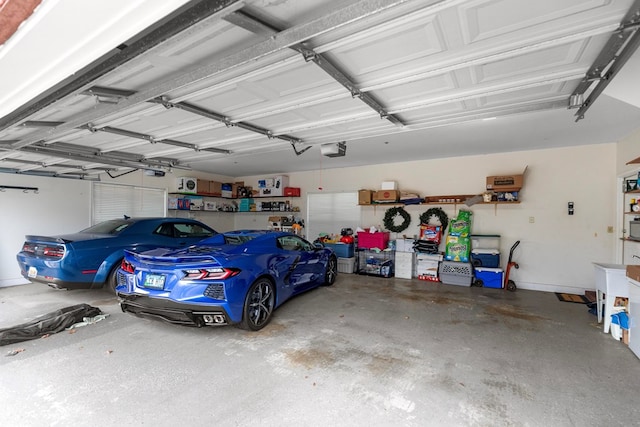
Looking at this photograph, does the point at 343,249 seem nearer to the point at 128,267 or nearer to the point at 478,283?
the point at 478,283

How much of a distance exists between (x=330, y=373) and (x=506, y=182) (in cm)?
553

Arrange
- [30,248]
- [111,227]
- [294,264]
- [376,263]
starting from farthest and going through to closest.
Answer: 1. [376,263]
2. [111,227]
3. [30,248]
4. [294,264]

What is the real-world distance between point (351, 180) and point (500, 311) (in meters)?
4.85

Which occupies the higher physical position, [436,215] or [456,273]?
[436,215]

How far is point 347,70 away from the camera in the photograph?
6.86 feet

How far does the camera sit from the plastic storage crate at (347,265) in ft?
24.1

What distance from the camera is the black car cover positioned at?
3043 mm

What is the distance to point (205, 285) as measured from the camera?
2910 millimetres

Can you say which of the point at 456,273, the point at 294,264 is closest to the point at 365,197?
the point at 456,273

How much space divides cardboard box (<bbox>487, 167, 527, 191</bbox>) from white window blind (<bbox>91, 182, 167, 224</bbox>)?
8148mm

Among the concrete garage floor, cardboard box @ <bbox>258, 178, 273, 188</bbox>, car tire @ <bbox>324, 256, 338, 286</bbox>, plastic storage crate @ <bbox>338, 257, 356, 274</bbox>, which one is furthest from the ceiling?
cardboard box @ <bbox>258, 178, 273, 188</bbox>

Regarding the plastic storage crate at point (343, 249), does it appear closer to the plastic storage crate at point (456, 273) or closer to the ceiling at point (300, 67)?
the plastic storage crate at point (456, 273)

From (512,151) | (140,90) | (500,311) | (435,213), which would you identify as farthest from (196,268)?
(512,151)

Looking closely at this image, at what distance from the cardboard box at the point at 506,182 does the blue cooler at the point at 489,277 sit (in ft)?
5.61
